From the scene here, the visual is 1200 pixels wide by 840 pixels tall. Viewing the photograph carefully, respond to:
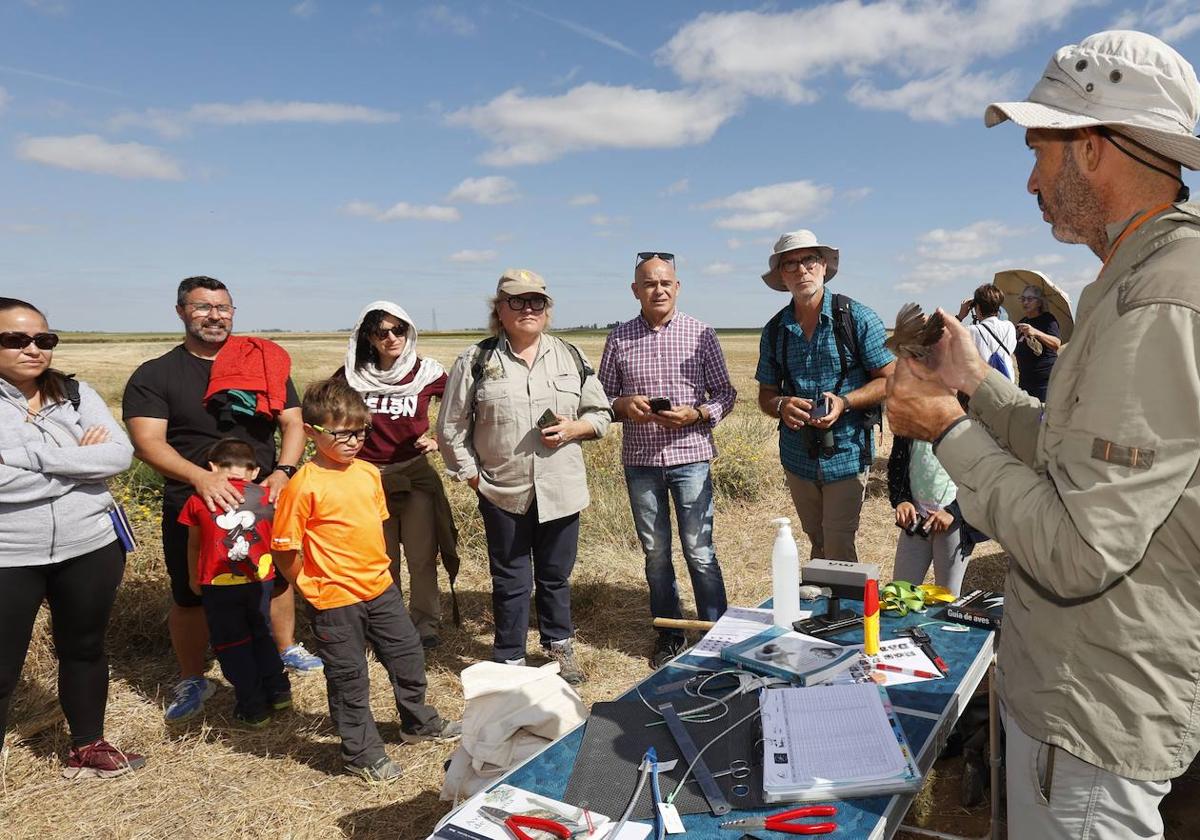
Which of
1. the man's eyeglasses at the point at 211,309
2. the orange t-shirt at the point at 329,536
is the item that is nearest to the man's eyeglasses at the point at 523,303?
the orange t-shirt at the point at 329,536

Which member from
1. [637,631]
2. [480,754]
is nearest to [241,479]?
[480,754]

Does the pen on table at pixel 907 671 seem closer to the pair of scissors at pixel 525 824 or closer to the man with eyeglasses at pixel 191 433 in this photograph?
the pair of scissors at pixel 525 824

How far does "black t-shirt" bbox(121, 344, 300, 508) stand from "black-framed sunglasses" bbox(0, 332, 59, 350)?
61cm

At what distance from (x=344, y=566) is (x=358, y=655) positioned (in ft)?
1.49

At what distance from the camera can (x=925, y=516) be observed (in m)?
4.25

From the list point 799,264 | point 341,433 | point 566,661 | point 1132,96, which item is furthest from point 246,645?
point 1132,96

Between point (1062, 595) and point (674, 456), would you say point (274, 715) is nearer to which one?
point (674, 456)

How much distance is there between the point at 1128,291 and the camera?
1.39 metres

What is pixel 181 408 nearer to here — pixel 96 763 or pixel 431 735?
pixel 96 763

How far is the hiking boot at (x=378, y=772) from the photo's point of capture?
3.64 meters

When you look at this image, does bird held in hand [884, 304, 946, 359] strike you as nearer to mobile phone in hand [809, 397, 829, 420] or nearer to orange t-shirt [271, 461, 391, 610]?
mobile phone in hand [809, 397, 829, 420]

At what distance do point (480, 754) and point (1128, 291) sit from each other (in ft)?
7.94

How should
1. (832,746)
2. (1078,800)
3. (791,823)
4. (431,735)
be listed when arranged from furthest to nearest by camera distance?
(431,735), (832,746), (791,823), (1078,800)

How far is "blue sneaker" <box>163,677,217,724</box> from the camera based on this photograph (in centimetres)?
432
